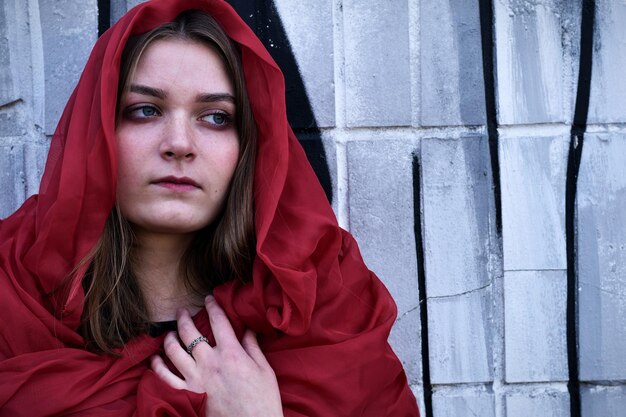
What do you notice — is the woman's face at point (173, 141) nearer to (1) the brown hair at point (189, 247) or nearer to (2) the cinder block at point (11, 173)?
(1) the brown hair at point (189, 247)

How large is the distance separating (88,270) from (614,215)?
1.48 metres

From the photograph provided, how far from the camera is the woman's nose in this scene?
1.47m

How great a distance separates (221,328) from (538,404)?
42.1 inches

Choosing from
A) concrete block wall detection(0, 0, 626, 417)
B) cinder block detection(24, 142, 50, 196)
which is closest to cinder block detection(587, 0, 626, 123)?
concrete block wall detection(0, 0, 626, 417)

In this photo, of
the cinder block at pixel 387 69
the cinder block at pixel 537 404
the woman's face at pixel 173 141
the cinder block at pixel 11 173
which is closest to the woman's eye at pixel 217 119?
the woman's face at pixel 173 141

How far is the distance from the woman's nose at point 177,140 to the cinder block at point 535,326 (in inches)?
41.4

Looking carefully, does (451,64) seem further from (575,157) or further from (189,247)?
(189,247)

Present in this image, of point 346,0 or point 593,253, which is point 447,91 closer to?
point 346,0

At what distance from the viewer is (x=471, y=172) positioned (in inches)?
80.7

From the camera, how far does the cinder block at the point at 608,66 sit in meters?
2.06

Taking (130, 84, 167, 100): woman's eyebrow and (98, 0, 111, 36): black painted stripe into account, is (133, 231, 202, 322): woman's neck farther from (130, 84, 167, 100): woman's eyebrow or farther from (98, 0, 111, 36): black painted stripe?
(98, 0, 111, 36): black painted stripe

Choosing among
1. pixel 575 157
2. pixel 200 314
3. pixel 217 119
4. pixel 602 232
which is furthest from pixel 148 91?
pixel 602 232

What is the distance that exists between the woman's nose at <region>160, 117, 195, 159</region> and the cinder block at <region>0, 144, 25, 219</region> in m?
0.74

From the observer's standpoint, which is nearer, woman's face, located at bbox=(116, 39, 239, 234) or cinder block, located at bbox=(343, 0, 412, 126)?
woman's face, located at bbox=(116, 39, 239, 234)
